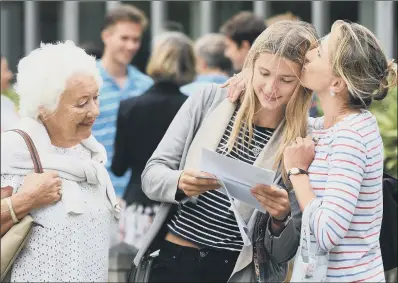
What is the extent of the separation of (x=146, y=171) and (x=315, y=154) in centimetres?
91

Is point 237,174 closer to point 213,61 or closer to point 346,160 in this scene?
point 346,160

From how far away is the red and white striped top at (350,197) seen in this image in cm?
335

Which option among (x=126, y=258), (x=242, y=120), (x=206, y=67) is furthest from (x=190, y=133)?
(x=206, y=67)

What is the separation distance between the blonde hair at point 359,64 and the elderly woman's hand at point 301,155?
21cm

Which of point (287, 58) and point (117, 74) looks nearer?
point (287, 58)

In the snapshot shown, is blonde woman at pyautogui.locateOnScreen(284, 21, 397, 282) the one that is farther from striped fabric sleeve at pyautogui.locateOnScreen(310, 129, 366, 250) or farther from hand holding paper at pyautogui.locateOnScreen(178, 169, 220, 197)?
hand holding paper at pyautogui.locateOnScreen(178, 169, 220, 197)

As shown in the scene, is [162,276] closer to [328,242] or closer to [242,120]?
[242,120]

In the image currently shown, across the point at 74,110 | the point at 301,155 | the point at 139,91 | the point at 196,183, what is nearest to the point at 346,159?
the point at 301,155

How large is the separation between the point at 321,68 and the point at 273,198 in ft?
1.74

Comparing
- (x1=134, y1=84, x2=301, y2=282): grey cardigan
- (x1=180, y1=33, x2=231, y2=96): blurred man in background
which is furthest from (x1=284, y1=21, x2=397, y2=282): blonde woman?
(x1=180, y1=33, x2=231, y2=96): blurred man in background

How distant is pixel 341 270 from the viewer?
3469mm

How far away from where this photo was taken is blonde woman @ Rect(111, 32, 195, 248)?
20.7 feet

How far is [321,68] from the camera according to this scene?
365 cm

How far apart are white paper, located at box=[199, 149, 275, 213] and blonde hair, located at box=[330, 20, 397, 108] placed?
1.40 feet
